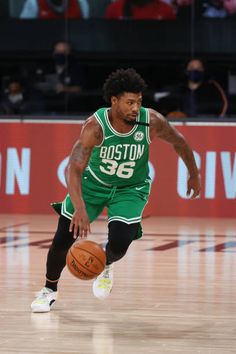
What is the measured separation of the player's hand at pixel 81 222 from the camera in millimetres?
7547

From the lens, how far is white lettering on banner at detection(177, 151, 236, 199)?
1512 cm

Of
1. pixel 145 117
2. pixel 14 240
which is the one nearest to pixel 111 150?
pixel 145 117

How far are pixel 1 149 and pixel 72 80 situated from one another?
5.56 ft

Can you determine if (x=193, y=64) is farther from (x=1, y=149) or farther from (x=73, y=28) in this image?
(x=1, y=149)

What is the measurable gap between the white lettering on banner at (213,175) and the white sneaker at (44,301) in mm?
7051

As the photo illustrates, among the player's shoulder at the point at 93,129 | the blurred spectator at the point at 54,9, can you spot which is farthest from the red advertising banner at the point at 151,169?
the player's shoulder at the point at 93,129

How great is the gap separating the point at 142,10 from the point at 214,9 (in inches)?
43.4

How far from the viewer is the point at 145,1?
16.4 metres

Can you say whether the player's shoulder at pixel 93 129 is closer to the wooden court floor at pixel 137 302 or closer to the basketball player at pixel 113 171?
the basketball player at pixel 113 171

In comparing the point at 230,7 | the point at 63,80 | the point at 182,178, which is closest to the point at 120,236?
the point at 182,178

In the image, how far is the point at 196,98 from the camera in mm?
16000

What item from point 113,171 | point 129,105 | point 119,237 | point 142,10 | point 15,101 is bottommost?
point 119,237

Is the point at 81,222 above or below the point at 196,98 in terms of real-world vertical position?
below

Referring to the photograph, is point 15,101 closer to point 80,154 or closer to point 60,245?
point 60,245
